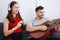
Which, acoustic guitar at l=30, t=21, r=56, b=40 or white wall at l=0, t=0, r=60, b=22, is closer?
acoustic guitar at l=30, t=21, r=56, b=40

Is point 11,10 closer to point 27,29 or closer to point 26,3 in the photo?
point 27,29

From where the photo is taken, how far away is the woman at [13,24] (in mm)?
2645

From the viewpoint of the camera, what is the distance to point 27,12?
11.1ft

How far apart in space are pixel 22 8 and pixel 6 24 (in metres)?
0.84

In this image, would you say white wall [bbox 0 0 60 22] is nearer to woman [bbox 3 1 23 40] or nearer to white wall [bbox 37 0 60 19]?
white wall [bbox 37 0 60 19]

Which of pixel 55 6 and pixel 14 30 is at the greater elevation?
pixel 55 6

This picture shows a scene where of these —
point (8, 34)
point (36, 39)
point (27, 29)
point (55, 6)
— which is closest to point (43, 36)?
point (36, 39)

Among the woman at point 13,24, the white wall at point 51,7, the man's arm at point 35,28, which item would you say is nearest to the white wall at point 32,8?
the white wall at point 51,7

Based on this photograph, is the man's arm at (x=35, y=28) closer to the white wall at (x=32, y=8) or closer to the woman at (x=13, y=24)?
the woman at (x=13, y=24)

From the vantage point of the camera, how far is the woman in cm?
264

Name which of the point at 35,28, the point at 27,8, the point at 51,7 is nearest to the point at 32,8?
the point at 27,8

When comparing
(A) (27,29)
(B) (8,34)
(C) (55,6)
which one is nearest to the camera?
A: (B) (8,34)

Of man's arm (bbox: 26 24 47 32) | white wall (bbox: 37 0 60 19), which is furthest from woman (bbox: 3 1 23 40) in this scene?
white wall (bbox: 37 0 60 19)

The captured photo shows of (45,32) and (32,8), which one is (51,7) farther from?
(45,32)
